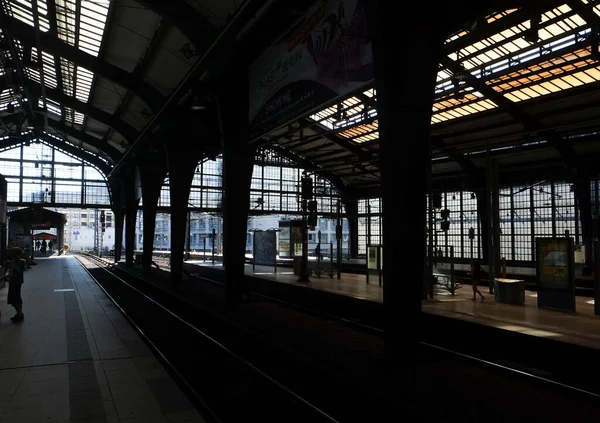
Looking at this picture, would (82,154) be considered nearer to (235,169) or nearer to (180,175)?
(180,175)

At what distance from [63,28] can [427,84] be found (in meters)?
17.1

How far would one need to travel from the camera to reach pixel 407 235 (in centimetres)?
757

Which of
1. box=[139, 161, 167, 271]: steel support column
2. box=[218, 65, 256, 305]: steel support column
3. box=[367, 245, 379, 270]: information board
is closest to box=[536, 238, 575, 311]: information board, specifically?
box=[367, 245, 379, 270]: information board

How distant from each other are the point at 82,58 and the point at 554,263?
1795 cm

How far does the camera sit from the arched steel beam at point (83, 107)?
2539 centimetres

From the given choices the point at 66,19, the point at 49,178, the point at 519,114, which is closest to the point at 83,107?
the point at 66,19

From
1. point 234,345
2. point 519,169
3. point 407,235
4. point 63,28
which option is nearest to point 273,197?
point 519,169

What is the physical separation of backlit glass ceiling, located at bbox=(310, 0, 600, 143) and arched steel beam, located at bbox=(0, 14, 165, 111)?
25.2ft

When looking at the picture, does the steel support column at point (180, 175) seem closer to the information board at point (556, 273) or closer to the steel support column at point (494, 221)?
the steel support column at point (494, 221)

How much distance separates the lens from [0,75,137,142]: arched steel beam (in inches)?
1000

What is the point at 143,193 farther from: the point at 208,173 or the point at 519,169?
the point at 519,169

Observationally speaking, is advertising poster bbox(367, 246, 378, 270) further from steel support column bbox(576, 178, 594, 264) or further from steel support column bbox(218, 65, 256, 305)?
steel support column bbox(576, 178, 594, 264)

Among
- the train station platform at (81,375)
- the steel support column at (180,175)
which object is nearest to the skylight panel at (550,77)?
the steel support column at (180,175)

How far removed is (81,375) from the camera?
22.7 feet
